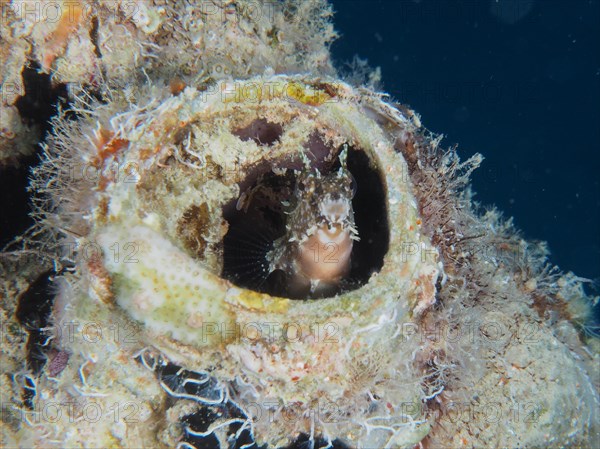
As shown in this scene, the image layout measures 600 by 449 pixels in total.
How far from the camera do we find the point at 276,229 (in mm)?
5023

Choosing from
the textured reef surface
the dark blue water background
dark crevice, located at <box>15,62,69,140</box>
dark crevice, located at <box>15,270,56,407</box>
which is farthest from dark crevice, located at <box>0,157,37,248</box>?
the dark blue water background

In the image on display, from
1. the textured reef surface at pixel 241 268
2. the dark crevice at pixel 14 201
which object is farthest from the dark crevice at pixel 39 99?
the dark crevice at pixel 14 201

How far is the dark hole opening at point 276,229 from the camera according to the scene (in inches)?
158

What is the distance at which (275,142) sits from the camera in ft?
13.5

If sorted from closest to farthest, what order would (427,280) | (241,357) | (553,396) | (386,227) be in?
(241,357), (427,280), (386,227), (553,396)

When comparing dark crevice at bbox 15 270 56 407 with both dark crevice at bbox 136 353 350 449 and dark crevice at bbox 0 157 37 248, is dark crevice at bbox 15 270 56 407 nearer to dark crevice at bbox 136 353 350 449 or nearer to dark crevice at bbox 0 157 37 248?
dark crevice at bbox 0 157 37 248

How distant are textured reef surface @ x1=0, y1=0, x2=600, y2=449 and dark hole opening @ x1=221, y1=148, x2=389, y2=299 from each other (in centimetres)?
3

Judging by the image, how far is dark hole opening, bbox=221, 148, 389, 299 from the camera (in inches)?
158

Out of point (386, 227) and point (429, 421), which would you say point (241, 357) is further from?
point (429, 421)

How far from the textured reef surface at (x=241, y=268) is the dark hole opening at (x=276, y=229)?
0.03 m

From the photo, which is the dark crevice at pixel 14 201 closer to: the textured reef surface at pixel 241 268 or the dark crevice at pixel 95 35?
the textured reef surface at pixel 241 268

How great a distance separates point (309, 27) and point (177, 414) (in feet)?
15.5

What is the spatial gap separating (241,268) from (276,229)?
867mm

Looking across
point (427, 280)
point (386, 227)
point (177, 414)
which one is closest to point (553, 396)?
point (427, 280)
